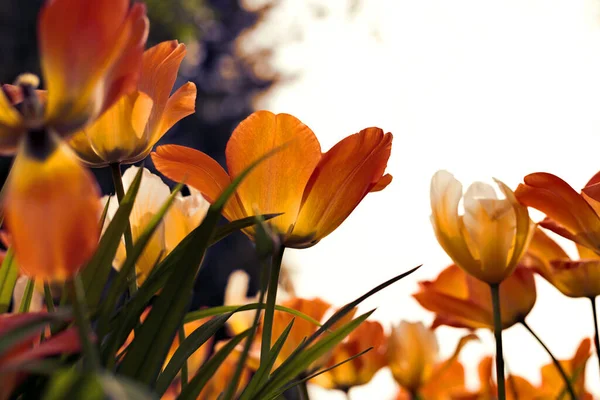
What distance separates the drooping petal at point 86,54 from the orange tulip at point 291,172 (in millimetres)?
147

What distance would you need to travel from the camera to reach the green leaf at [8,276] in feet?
1.14

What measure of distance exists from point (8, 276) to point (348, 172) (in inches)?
6.3

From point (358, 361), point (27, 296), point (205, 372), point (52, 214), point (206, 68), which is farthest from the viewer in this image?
point (206, 68)

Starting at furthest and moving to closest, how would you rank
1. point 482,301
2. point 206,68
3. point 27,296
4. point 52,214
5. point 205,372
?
1. point 206,68
2. point 482,301
3. point 27,296
4. point 205,372
5. point 52,214

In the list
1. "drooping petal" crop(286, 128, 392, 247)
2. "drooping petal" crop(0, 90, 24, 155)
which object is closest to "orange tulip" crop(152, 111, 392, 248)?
"drooping petal" crop(286, 128, 392, 247)

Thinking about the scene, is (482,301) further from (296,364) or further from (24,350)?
(24,350)

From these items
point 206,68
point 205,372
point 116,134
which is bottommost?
point 205,372

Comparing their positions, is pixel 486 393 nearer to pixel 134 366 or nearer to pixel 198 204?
pixel 198 204

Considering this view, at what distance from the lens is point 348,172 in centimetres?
36

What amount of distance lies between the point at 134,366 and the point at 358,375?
1.31ft

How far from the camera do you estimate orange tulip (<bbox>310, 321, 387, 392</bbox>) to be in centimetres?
63

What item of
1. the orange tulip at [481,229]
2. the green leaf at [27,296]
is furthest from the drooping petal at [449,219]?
the green leaf at [27,296]

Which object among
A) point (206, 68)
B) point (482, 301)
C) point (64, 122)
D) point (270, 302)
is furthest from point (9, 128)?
point (206, 68)

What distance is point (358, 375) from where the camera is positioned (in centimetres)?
64
